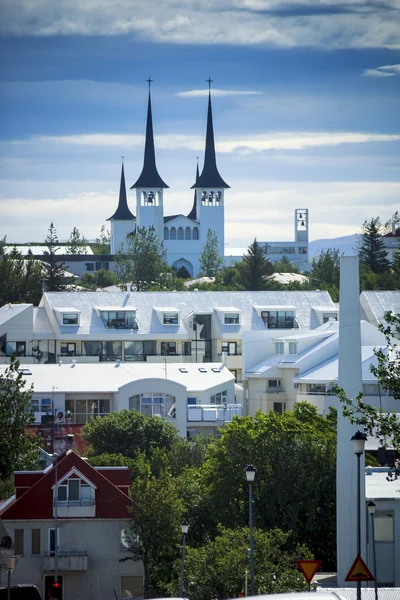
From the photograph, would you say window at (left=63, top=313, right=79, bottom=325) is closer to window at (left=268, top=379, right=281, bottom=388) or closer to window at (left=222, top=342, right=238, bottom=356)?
window at (left=222, top=342, right=238, bottom=356)

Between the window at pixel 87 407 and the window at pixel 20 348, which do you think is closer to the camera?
the window at pixel 87 407

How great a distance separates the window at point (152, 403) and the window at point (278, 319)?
84.4 ft

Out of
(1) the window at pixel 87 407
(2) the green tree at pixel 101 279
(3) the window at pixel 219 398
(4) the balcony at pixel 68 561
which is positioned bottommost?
(4) the balcony at pixel 68 561

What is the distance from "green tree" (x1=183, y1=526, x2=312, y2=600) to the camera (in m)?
36.9

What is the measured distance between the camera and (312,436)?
51.2m

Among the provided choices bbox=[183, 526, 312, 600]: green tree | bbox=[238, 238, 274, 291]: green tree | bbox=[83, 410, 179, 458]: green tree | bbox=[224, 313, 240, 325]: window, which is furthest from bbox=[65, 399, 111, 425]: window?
bbox=[238, 238, 274, 291]: green tree

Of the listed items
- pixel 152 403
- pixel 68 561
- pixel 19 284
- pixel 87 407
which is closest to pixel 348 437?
pixel 68 561

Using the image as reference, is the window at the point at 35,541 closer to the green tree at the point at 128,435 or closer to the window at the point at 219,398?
the green tree at the point at 128,435

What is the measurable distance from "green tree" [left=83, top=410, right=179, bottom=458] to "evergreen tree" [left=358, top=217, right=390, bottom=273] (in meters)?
96.7

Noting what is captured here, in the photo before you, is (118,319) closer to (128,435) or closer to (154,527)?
(128,435)

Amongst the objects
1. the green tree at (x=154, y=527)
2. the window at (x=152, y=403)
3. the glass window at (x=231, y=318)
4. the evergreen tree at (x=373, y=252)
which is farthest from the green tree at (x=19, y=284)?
the green tree at (x=154, y=527)

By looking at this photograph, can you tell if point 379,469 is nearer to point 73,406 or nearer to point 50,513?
point 50,513

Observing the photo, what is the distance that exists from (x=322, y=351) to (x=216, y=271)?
4228 inches

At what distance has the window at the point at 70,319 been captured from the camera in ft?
343
